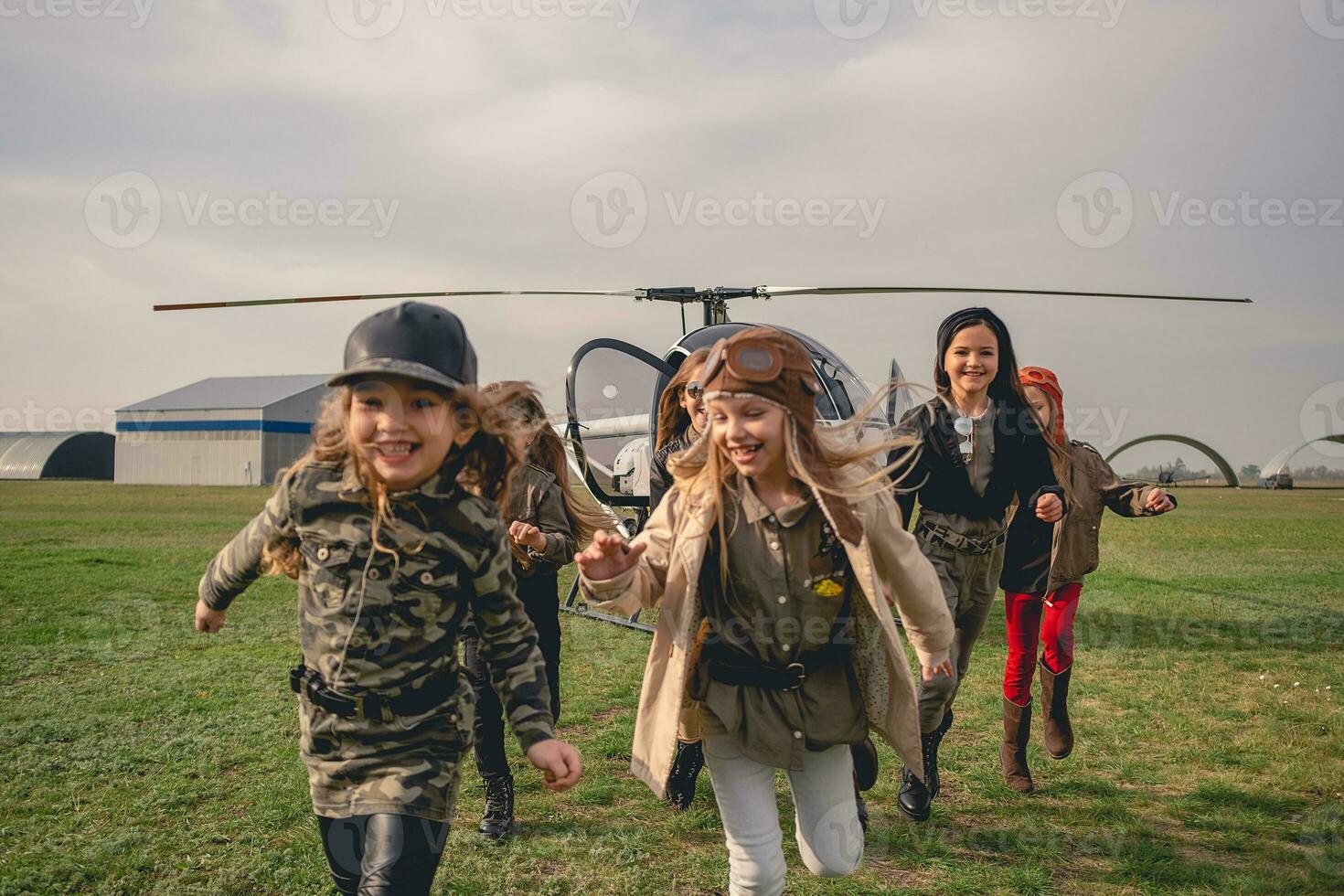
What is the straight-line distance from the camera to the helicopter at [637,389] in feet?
22.9

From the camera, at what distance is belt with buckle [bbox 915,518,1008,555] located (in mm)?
4191

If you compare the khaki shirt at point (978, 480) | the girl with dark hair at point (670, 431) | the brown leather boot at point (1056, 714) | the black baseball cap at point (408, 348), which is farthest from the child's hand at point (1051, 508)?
the black baseball cap at point (408, 348)

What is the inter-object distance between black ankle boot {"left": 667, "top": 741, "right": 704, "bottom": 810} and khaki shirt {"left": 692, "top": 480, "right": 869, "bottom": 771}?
194 centimetres

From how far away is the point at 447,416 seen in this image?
245 cm

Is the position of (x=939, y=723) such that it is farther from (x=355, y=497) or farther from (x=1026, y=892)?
(x=355, y=497)

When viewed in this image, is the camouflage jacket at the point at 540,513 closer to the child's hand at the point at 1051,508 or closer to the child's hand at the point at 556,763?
the child's hand at the point at 556,763

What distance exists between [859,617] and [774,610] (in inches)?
11.4

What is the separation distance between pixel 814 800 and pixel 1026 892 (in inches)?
57.0

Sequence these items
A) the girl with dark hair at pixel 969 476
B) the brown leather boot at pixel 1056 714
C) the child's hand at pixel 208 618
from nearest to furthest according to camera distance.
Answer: the child's hand at pixel 208 618
the girl with dark hair at pixel 969 476
the brown leather boot at pixel 1056 714

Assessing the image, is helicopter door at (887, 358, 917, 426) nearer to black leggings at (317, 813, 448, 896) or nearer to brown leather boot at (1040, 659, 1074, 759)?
brown leather boot at (1040, 659, 1074, 759)

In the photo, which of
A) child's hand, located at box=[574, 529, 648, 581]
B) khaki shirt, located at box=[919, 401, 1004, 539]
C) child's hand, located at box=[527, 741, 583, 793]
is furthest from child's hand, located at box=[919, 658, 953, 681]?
khaki shirt, located at box=[919, 401, 1004, 539]

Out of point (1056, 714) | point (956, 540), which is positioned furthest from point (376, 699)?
point (1056, 714)

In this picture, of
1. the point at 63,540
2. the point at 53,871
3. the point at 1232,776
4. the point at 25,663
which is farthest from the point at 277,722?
the point at 63,540

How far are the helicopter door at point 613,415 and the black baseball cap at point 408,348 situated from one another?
5106mm
